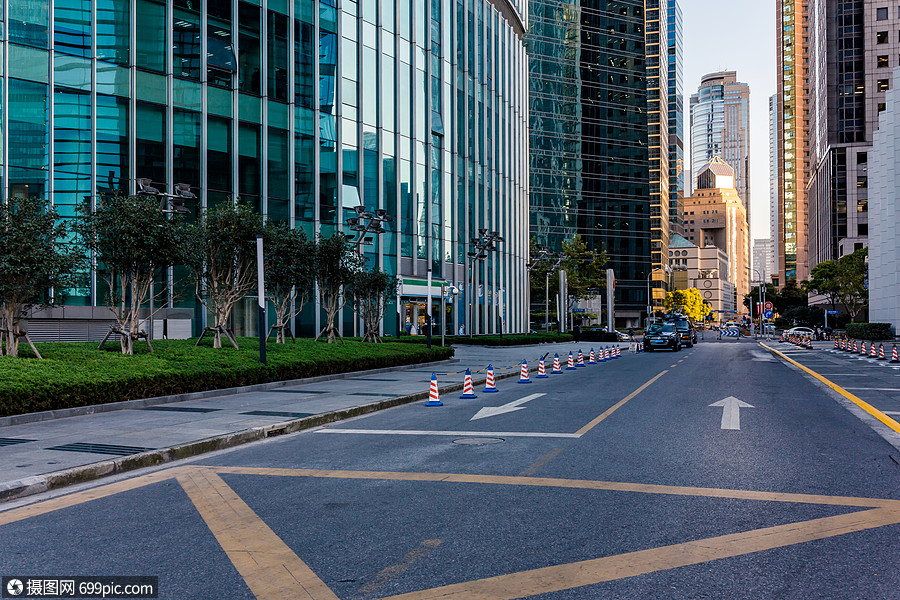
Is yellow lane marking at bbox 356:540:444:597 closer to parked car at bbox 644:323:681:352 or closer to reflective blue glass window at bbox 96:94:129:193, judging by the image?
reflective blue glass window at bbox 96:94:129:193

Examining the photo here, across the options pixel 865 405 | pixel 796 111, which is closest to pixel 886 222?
pixel 865 405

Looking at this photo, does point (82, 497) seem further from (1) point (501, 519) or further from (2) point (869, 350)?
(2) point (869, 350)

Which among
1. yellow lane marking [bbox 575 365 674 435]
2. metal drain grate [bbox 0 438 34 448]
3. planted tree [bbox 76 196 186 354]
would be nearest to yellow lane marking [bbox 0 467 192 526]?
metal drain grate [bbox 0 438 34 448]

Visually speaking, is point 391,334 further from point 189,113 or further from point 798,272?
point 798,272

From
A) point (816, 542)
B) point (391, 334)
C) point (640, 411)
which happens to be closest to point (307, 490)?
point (816, 542)

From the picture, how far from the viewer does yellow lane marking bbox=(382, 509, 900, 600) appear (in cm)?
452

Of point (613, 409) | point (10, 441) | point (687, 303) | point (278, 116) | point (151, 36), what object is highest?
point (151, 36)

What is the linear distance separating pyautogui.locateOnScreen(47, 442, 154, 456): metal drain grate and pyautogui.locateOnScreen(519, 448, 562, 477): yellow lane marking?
5.20 meters

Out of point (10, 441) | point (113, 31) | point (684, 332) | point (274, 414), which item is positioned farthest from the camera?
point (684, 332)

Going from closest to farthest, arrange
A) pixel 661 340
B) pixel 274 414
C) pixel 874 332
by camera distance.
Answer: pixel 274 414 → pixel 661 340 → pixel 874 332

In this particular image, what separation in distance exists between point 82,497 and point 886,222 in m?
63.2

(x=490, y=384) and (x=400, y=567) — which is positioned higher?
(x=400, y=567)

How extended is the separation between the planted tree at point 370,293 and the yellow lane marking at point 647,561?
996 inches

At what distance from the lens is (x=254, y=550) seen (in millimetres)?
5430
